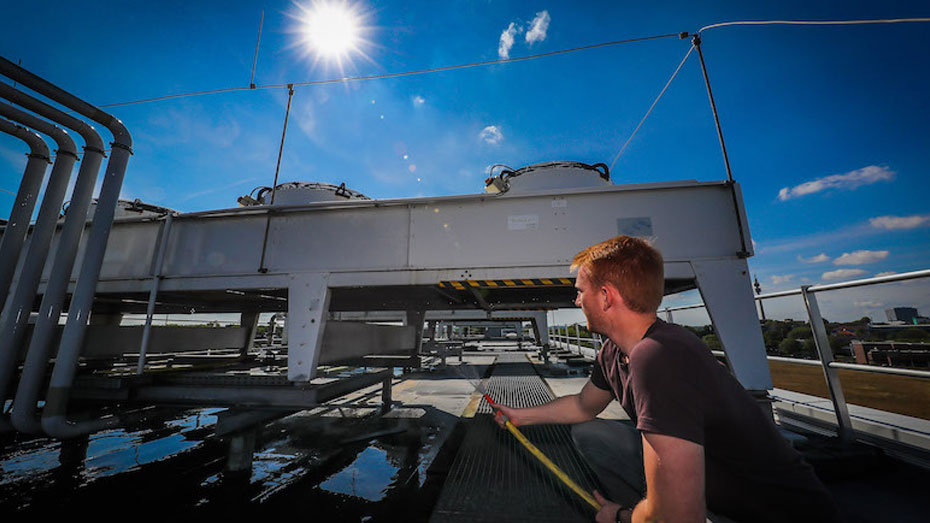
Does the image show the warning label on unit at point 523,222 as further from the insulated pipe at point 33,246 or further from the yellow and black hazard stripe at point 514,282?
the insulated pipe at point 33,246

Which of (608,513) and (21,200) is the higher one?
(21,200)

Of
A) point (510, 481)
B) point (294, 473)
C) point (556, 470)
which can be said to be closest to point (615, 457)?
point (510, 481)

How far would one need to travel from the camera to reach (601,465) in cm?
221

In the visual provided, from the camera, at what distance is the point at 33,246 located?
295cm

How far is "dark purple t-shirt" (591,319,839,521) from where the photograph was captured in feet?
2.79

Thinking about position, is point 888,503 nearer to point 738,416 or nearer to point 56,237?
point 738,416

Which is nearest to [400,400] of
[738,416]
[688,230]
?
[688,230]

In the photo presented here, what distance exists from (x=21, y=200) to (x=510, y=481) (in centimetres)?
538

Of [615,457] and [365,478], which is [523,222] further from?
[365,478]

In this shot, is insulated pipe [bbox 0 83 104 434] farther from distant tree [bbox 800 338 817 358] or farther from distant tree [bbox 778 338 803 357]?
distant tree [bbox 778 338 803 357]

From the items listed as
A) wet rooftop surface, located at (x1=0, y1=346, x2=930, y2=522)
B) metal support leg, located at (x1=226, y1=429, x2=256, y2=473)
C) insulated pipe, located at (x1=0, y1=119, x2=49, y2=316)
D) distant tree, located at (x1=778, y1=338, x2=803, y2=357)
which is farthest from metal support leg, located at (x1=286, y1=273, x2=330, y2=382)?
distant tree, located at (x1=778, y1=338, x2=803, y2=357)

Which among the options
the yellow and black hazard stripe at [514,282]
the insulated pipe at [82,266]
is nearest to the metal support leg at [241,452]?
the insulated pipe at [82,266]

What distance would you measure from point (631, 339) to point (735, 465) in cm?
45

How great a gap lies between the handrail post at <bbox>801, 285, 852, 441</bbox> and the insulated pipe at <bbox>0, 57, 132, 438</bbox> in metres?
5.90
